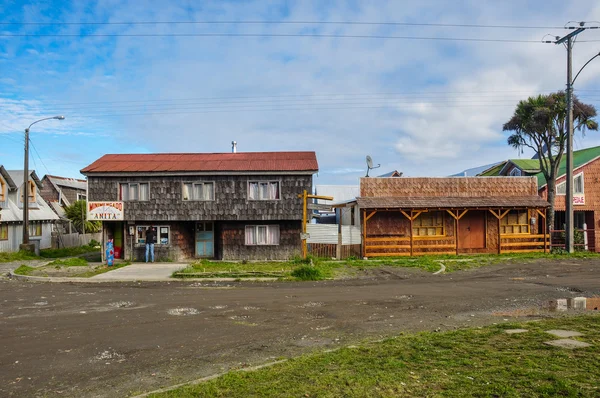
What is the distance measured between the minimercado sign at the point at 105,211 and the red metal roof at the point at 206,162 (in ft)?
5.69

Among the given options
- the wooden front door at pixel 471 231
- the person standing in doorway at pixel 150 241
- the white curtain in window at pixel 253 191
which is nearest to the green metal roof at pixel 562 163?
the wooden front door at pixel 471 231

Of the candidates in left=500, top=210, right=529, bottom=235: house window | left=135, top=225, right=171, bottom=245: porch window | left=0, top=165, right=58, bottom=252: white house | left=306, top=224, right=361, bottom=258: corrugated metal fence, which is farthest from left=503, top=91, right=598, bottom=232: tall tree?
left=0, top=165, right=58, bottom=252: white house

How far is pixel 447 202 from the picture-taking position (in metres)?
27.5

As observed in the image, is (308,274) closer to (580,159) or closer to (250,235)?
(250,235)

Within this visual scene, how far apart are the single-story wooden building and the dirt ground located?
359 inches

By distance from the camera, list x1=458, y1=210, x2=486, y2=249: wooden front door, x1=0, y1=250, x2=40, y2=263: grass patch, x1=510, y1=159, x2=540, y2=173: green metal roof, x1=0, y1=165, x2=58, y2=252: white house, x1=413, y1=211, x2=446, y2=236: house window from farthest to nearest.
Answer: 1. x1=510, y1=159, x2=540, y2=173: green metal roof
2. x1=0, y1=165, x2=58, y2=252: white house
3. x1=458, y1=210, x2=486, y2=249: wooden front door
4. x1=413, y1=211, x2=446, y2=236: house window
5. x1=0, y1=250, x2=40, y2=263: grass patch

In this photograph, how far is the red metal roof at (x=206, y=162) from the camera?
2575 centimetres

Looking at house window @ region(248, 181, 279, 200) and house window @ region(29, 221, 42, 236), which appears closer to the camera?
house window @ region(248, 181, 279, 200)

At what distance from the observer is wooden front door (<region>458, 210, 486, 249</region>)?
93.5ft

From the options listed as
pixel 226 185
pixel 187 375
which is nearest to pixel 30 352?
pixel 187 375

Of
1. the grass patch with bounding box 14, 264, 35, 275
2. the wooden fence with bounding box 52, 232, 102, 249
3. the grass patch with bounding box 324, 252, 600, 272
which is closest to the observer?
the grass patch with bounding box 14, 264, 35, 275

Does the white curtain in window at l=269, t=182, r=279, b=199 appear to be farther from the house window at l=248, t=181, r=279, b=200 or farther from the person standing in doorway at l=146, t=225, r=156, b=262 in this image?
the person standing in doorway at l=146, t=225, r=156, b=262

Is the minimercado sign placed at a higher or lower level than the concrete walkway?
higher

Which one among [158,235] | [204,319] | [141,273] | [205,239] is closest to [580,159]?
[205,239]
